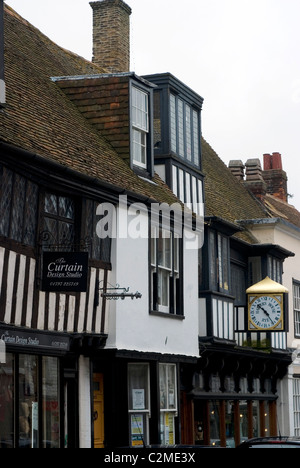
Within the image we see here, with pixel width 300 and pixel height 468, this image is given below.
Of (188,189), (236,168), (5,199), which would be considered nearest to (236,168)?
(236,168)

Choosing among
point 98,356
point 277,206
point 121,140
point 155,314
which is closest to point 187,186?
point 121,140

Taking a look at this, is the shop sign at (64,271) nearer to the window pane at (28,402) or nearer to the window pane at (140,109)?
the window pane at (28,402)

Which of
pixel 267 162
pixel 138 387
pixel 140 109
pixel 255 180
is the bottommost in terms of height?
pixel 138 387

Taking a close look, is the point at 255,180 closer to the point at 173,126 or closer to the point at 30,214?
the point at 173,126

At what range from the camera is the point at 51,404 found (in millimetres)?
16641

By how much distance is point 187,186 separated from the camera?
2331 centimetres

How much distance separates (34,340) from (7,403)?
3.37 feet

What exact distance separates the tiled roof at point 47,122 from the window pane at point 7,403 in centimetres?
332

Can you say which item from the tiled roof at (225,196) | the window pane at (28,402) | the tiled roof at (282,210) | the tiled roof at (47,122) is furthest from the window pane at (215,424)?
the window pane at (28,402)

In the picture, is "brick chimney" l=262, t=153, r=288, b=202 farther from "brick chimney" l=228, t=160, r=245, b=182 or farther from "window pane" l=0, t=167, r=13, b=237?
"window pane" l=0, t=167, r=13, b=237

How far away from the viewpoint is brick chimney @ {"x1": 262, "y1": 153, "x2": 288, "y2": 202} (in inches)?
1414

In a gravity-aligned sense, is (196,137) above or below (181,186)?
above

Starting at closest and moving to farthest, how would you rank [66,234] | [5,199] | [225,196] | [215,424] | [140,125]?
[5,199] < [66,234] < [140,125] < [215,424] < [225,196]

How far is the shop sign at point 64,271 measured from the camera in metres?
15.4
